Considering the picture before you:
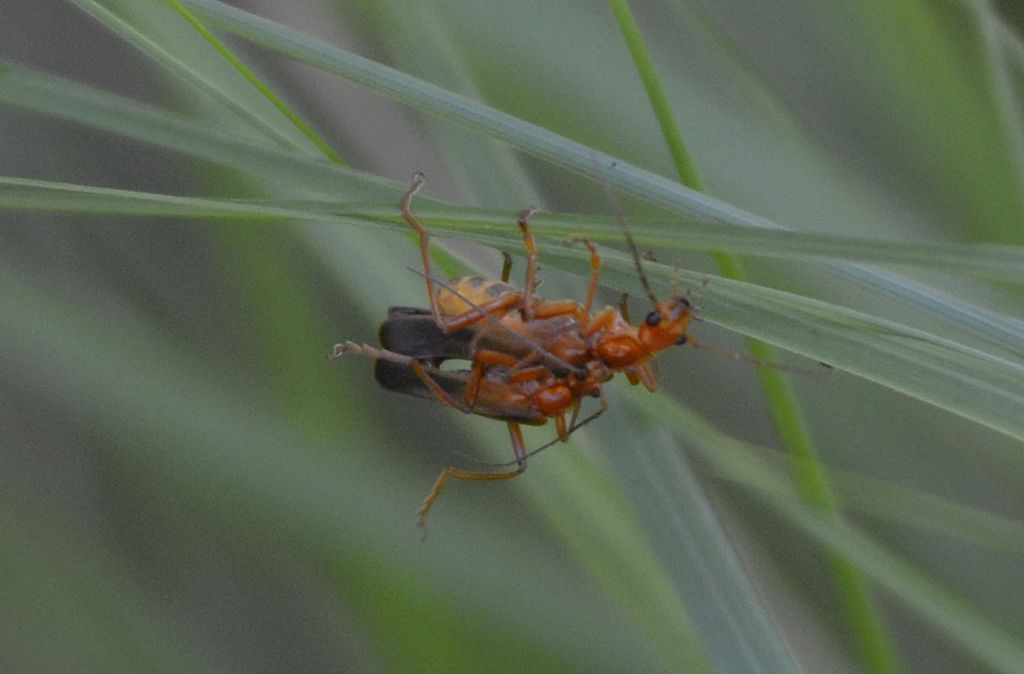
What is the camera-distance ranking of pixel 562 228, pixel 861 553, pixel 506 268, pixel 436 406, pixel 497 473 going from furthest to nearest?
pixel 436 406 < pixel 497 473 < pixel 506 268 < pixel 861 553 < pixel 562 228

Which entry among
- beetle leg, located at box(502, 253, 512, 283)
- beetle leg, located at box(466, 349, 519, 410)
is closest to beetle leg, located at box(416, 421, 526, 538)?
beetle leg, located at box(466, 349, 519, 410)

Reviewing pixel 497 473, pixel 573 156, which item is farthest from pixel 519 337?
pixel 573 156

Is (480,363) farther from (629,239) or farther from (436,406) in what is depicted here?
(629,239)

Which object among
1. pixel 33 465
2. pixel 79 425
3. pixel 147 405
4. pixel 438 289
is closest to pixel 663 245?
pixel 438 289

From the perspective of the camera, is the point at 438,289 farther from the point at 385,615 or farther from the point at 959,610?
the point at 959,610

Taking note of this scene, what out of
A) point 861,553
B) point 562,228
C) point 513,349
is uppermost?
point 562,228

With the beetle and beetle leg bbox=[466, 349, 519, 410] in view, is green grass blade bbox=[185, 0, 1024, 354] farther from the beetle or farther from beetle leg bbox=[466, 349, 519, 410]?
beetle leg bbox=[466, 349, 519, 410]

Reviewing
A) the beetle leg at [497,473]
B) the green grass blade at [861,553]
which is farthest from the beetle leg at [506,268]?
the green grass blade at [861,553]

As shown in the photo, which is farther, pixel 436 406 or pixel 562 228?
pixel 436 406
